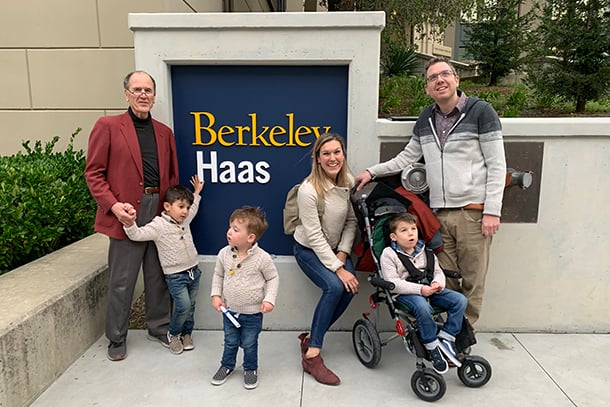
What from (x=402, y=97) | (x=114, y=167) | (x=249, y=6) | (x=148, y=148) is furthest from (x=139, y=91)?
(x=249, y=6)

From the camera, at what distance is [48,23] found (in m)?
6.02

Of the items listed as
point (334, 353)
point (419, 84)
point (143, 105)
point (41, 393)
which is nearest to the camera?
point (41, 393)

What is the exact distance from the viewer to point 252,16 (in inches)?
145

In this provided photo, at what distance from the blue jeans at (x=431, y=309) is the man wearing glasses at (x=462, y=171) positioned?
1.28 feet

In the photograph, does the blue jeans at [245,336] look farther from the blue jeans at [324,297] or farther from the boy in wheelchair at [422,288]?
the boy in wheelchair at [422,288]

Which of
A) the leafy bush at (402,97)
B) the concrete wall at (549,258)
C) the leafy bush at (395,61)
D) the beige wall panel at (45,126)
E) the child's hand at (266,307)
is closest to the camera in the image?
the child's hand at (266,307)

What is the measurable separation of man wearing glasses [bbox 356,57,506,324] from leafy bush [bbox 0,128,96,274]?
2.51 metres

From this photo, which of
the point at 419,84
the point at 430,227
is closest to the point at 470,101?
the point at 430,227

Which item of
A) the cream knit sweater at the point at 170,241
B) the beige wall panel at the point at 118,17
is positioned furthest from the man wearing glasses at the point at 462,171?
the beige wall panel at the point at 118,17

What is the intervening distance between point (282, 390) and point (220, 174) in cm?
173

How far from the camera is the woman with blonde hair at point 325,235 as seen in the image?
11.1 feet

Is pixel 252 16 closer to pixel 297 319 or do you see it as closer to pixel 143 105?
pixel 143 105

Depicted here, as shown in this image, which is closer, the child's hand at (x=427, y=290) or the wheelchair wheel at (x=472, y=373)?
the child's hand at (x=427, y=290)

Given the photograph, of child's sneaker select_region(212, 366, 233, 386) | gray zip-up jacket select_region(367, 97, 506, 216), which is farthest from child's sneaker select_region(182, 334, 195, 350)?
gray zip-up jacket select_region(367, 97, 506, 216)
